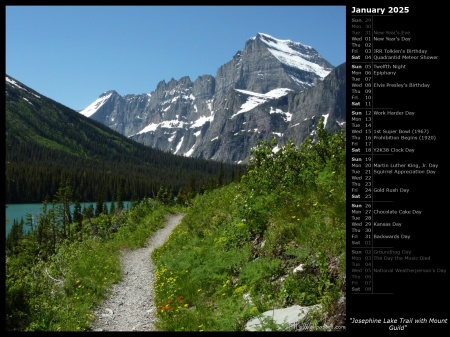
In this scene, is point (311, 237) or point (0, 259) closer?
point (0, 259)

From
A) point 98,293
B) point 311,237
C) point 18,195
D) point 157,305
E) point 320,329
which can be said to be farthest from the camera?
point 18,195

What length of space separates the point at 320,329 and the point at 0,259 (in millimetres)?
4750

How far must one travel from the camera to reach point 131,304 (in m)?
11.6

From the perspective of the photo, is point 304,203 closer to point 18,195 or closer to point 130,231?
point 130,231

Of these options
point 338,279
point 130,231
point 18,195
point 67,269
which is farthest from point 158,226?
point 18,195

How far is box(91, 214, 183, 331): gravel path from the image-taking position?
31.7 feet

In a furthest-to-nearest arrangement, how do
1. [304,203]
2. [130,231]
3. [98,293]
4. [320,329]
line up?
[130,231] → [98,293] → [304,203] → [320,329]

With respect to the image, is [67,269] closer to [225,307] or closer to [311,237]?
[225,307]

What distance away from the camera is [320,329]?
5.46m

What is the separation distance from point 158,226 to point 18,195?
534 ft

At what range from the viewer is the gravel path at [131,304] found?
9.66 metres
